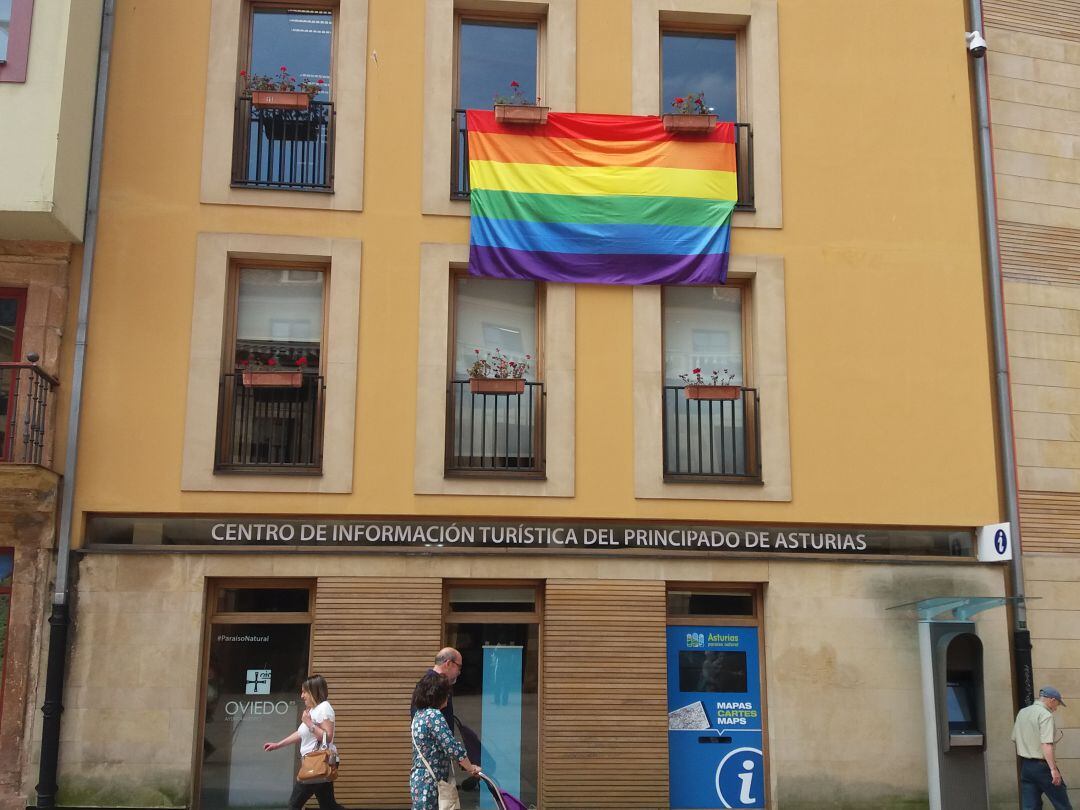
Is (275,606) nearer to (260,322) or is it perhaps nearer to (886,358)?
(260,322)

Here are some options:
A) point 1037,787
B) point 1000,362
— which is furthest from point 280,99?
point 1037,787

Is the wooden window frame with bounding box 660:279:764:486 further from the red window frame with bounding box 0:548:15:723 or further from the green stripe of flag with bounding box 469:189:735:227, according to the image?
the red window frame with bounding box 0:548:15:723

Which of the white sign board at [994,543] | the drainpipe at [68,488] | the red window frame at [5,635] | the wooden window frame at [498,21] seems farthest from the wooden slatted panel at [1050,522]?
the red window frame at [5,635]

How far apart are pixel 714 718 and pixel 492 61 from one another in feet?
27.5

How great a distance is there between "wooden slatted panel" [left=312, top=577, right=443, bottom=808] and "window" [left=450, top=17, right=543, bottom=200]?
5737 mm

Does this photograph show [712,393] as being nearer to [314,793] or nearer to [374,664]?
[374,664]

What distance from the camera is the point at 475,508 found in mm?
12617

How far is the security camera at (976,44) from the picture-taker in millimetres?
Answer: 14117

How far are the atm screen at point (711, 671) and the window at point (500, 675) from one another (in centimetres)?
173

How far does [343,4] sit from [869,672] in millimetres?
9956

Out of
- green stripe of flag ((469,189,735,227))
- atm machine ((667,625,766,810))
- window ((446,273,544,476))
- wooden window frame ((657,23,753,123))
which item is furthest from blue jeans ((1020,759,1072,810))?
wooden window frame ((657,23,753,123))

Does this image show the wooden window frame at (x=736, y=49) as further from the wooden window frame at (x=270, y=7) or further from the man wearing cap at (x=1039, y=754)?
the man wearing cap at (x=1039, y=754)

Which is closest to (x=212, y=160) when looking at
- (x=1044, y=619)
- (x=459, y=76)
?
(x=459, y=76)

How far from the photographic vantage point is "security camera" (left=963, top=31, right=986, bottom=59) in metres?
14.1
